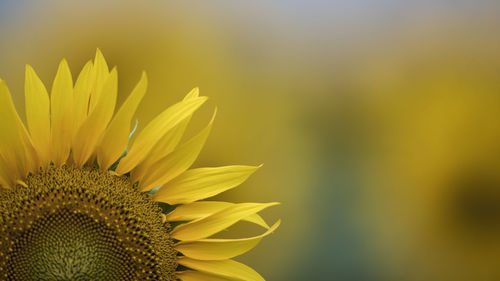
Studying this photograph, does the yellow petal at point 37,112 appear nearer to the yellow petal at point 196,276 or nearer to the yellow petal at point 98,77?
the yellow petal at point 98,77

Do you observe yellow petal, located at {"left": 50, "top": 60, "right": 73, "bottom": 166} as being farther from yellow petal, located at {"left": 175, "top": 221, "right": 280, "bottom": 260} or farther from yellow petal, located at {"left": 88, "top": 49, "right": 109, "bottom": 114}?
yellow petal, located at {"left": 175, "top": 221, "right": 280, "bottom": 260}

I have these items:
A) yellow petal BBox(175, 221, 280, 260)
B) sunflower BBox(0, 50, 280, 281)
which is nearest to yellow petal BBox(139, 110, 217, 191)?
sunflower BBox(0, 50, 280, 281)

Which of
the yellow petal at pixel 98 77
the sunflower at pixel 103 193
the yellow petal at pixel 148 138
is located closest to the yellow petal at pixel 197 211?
the sunflower at pixel 103 193

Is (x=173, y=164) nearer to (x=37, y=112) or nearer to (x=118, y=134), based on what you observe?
(x=118, y=134)

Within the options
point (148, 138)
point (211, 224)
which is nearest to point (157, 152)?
point (148, 138)

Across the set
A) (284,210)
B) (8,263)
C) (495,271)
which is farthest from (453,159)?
(8,263)

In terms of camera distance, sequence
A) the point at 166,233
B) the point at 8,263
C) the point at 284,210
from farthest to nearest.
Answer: the point at 284,210 → the point at 166,233 → the point at 8,263

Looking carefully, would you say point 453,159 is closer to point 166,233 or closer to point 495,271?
point 495,271

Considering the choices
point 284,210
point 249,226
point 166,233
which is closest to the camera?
point 166,233
